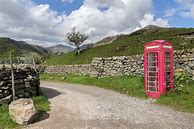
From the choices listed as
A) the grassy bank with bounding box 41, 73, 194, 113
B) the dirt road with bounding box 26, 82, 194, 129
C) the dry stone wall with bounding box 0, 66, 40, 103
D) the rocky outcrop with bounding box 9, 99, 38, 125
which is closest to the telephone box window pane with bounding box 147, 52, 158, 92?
the grassy bank with bounding box 41, 73, 194, 113

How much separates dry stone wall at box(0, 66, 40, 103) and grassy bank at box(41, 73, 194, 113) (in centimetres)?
701

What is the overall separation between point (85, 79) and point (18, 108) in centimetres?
1969

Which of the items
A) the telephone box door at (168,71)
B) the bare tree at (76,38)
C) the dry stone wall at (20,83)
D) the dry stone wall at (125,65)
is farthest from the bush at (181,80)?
the bare tree at (76,38)

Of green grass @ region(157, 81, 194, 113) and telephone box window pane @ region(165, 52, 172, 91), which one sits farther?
telephone box window pane @ region(165, 52, 172, 91)

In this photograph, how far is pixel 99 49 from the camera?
6366 cm

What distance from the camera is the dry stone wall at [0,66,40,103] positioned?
15.5 meters

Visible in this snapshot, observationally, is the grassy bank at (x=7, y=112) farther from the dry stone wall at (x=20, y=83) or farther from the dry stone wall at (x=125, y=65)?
the dry stone wall at (x=125, y=65)

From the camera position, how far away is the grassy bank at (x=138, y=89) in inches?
→ 605

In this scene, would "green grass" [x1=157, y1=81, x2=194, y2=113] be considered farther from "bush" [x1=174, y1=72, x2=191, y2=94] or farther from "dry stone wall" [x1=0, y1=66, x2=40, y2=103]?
"dry stone wall" [x1=0, y1=66, x2=40, y2=103]

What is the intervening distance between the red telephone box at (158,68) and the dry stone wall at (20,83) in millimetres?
7519

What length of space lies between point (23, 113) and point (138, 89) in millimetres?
10789

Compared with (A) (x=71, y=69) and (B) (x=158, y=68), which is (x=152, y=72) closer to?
(B) (x=158, y=68)

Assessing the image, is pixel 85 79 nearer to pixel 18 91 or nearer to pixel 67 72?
pixel 67 72

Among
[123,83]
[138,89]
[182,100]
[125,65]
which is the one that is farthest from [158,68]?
[125,65]
